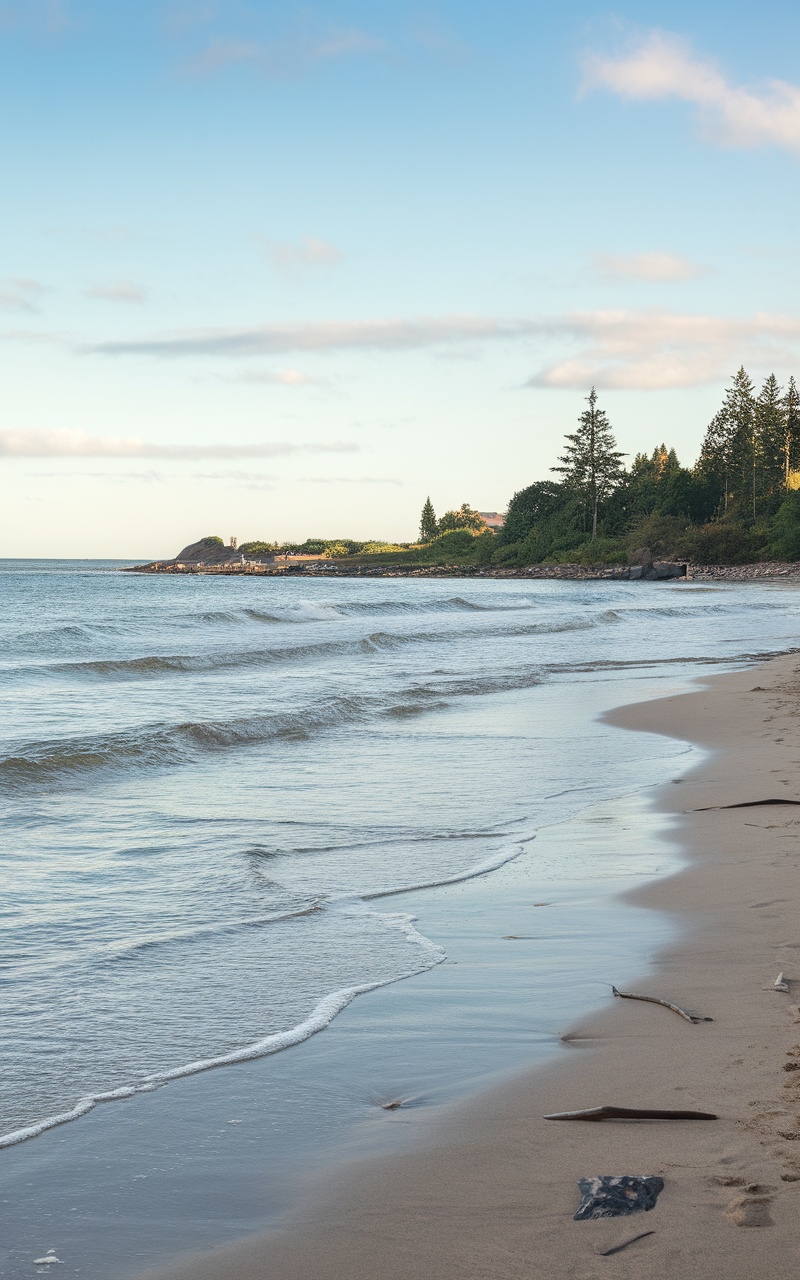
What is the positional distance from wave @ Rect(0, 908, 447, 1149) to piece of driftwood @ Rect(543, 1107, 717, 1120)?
1.15m

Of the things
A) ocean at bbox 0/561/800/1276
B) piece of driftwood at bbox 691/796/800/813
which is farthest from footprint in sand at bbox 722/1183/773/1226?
piece of driftwood at bbox 691/796/800/813

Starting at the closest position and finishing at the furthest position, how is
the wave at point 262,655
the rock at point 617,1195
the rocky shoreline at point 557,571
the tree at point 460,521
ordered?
the rock at point 617,1195 < the wave at point 262,655 < the rocky shoreline at point 557,571 < the tree at point 460,521

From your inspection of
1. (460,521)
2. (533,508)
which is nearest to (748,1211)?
(533,508)

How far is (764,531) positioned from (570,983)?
3551 inches

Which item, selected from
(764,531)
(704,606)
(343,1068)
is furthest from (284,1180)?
(764,531)

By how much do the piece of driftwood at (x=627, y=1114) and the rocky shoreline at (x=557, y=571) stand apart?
75.8 m

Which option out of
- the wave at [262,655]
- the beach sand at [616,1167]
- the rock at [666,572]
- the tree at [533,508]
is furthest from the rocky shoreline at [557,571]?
the beach sand at [616,1167]

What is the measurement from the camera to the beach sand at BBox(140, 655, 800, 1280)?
2.38 m

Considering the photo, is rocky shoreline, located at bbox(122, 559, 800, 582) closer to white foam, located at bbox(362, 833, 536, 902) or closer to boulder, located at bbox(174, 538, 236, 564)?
boulder, located at bbox(174, 538, 236, 564)

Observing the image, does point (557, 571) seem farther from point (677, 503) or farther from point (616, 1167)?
point (616, 1167)

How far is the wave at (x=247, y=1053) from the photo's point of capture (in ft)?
10.8

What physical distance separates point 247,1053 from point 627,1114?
1.40m

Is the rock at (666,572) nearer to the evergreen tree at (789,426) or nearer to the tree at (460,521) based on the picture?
the evergreen tree at (789,426)

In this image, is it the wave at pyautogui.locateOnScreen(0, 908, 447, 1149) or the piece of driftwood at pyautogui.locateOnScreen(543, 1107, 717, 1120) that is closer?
the piece of driftwood at pyautogui.locateOnScreen(543, 1107, 717, 1120)
